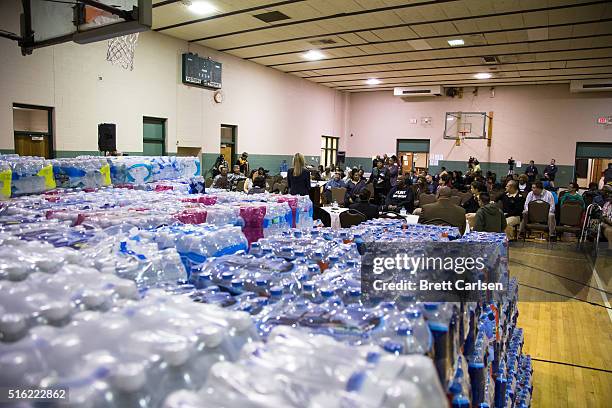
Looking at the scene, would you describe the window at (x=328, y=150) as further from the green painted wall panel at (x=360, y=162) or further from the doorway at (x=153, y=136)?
the doorway at (x=153, y=136)

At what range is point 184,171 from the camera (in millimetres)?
5039

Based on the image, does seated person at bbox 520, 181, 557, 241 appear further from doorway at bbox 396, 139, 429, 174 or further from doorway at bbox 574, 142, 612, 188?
doorway at bbox 396, 139, 429, 174

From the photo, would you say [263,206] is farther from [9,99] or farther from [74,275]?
[9,99]

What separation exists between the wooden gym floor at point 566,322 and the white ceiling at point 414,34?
15.3 ft

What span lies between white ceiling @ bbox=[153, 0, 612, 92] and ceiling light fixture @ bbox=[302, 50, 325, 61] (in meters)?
0.19

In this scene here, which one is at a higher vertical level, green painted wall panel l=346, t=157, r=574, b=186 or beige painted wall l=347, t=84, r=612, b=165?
beige painted wall l=347, t=84, r=612, b=165

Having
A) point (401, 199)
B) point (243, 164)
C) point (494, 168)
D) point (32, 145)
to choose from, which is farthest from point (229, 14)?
point (494, 168)

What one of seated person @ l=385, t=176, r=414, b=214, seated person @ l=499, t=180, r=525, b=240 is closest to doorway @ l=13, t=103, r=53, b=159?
seated person @ l=385, t=176, r=414, b=214

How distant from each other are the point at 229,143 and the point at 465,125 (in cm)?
988

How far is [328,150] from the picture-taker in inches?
767

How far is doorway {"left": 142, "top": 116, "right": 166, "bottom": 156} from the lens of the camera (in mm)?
10852

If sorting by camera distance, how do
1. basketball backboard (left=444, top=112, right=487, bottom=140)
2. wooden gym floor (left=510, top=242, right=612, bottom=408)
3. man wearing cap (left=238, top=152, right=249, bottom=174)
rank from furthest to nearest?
basketball backboard (left=444, top=112, right=487, bottom=140)
man wearing cap (left=238, top=152, right=249, bottom=174)
wooden gym floor (left=510, top=242, right=612, bottom=408)

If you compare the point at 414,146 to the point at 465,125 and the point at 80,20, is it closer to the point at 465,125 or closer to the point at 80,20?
the point at 465,125

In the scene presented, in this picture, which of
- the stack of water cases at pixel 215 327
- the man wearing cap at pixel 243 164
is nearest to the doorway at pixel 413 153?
the man wearing cap at pixel 243 164
